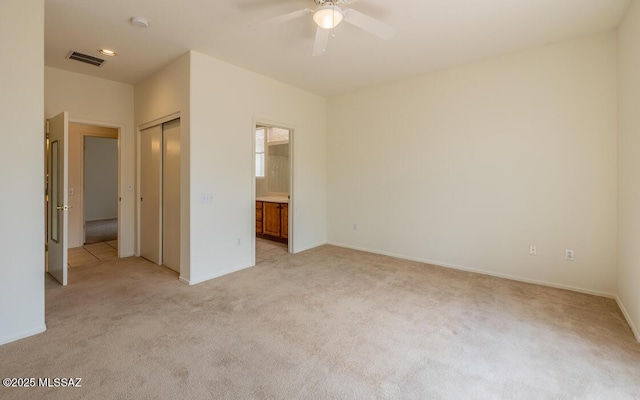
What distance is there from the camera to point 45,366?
6.47 feet

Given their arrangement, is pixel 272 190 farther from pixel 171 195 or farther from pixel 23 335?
pixel 23 335

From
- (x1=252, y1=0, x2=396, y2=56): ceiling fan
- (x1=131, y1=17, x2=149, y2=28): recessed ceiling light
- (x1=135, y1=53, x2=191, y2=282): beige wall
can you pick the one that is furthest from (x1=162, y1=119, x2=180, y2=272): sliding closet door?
(x1=252, y1=0, x2=396, y2=56): ceiling fan

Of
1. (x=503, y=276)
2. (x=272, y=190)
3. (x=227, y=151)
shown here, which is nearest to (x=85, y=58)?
(x=227, y=151)

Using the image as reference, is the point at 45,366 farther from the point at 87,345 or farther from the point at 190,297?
the point at 190,297

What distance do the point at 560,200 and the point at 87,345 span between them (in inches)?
190

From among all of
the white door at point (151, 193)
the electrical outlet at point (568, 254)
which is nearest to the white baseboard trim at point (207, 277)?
the white door at point (151, 193)

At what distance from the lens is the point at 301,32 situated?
3068 mm

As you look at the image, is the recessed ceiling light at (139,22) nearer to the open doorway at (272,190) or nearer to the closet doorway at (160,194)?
the closet doorway at (160,194)

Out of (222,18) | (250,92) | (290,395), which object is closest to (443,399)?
(290,395)

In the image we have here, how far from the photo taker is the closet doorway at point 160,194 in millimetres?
3959

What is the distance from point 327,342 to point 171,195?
297 centimetres

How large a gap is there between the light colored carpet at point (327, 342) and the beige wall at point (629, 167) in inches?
12.5

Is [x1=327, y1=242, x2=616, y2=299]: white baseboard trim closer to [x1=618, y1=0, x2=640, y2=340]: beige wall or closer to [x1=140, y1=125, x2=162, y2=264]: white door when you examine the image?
[x1=618, y1=0, x2=640, y2=340]: beige wall

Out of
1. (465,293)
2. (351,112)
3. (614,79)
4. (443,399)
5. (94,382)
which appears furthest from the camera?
(351,112)
